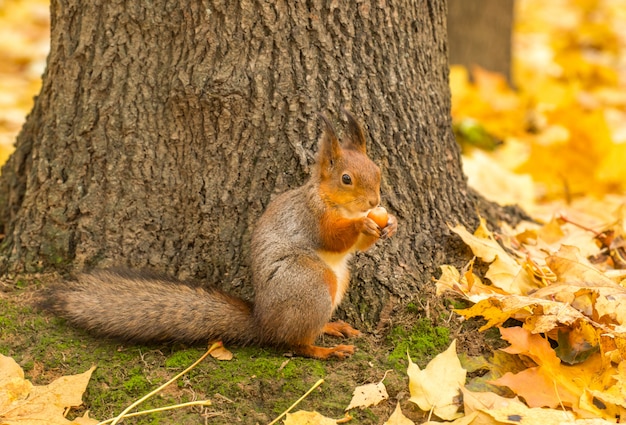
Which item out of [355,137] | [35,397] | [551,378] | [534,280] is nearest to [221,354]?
[35,397]

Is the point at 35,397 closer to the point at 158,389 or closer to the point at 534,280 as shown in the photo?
the point at 158,389

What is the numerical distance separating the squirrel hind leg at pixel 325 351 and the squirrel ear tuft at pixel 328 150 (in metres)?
0.56

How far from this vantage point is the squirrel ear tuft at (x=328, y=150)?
230 centimetres

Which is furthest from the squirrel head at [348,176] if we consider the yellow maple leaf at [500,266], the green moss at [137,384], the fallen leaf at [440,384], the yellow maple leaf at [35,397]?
the yellow maple leaf at [35,397]

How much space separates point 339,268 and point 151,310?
620 mm

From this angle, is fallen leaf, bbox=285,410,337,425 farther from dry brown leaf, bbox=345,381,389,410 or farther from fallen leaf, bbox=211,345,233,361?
fallen leaf, bbox=211,345,233,361

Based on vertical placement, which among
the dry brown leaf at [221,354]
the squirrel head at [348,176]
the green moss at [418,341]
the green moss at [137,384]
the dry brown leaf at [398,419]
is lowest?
the green moss at [137,384]

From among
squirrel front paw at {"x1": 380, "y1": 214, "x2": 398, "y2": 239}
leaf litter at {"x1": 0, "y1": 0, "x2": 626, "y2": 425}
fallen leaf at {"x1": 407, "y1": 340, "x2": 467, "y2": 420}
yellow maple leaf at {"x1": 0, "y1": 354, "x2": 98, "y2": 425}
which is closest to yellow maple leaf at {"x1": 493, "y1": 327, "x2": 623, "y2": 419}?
leaf litter at {"x1": 0, "y1": 0, "x2": 626, "y2": 425}

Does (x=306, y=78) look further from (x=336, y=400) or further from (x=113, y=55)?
(x=336, y=400)

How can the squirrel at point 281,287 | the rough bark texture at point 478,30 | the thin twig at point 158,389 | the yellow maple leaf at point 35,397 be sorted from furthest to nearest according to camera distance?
1. the rough bark texture at point 478,30
2. the squirrel at point 281,287
3. the thin twig at point 158,389
4. the yellow maple leaf at point 35,397

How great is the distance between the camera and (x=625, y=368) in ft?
6.62

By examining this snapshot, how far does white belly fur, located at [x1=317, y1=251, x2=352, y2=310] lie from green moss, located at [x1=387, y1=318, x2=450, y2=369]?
0.21 meters

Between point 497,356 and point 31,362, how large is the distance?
4.65ft

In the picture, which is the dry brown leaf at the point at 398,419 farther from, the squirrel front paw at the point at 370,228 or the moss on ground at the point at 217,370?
the squirrel front paw at the point at 370,228
